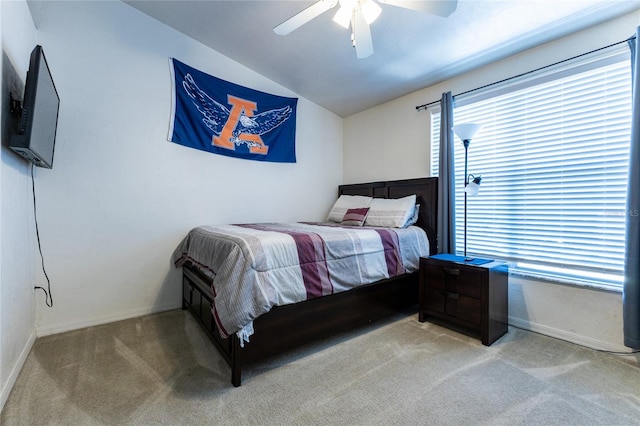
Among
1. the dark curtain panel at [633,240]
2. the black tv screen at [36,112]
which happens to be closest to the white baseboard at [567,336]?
the dark curtain panel at [633,240]

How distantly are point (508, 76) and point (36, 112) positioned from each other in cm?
353

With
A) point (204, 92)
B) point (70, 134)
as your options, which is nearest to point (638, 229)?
point (204, 92)

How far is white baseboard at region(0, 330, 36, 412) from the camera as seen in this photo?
4.79 ft

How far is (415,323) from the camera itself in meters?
2.51

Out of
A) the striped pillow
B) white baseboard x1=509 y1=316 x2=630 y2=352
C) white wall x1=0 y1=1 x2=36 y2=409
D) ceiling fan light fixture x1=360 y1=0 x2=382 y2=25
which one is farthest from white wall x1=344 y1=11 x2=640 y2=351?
white wall x1=0 y1=1 x2=36 y2=409

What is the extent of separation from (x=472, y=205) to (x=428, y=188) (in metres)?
0.47

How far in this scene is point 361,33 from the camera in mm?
1821

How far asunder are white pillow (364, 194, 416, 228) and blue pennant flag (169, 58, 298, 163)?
4.23 feet

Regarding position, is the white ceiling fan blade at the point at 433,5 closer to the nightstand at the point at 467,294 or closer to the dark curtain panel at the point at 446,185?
the dark curtain panel at the point at 446,185

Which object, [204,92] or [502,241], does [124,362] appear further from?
[502,241]

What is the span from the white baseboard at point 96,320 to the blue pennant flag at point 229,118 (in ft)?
5.40

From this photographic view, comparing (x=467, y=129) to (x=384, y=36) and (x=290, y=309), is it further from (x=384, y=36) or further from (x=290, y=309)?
(x=290, y=309)

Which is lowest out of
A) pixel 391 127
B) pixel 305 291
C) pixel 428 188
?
pixel 305 291

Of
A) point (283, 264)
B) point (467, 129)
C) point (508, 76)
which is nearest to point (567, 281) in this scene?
point (467, 129)
